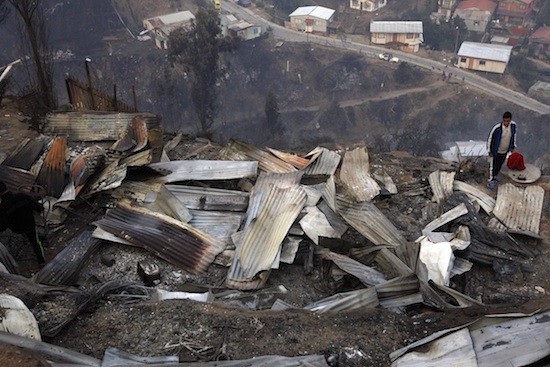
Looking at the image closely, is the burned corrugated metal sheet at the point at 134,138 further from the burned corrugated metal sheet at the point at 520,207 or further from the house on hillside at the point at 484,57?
the house on hillside at the point at 484,57

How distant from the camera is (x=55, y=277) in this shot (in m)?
4.35

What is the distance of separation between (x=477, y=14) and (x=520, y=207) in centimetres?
3589

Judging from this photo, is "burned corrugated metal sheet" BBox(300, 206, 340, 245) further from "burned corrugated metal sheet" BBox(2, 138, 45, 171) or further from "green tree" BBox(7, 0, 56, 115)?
"green tree" BBox(7, 0, 56, 115)

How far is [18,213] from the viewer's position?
4.37 meters

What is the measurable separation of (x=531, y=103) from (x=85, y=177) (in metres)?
31.2

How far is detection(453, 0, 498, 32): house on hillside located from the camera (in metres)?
36.3

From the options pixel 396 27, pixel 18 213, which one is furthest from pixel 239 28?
pixel 18 213

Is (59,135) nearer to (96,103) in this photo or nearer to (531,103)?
(96,103)

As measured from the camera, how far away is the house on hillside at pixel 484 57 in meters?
31.5

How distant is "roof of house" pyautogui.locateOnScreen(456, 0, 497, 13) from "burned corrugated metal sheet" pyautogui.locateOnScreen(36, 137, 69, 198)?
124 ft

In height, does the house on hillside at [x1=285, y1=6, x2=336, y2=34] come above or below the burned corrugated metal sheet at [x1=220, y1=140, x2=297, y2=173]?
below

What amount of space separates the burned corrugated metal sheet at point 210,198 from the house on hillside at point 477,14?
36.7 meters

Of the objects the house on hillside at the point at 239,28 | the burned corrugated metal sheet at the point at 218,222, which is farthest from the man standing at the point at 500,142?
the house on hillside at the point at 239,28

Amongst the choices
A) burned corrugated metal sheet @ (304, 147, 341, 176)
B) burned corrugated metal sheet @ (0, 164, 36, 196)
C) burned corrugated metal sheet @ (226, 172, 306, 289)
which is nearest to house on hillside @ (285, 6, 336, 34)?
burned corrugated metal sheet @ (304, 147, 341, 176)
